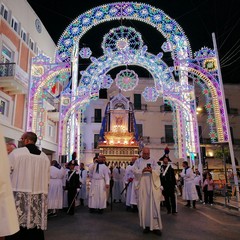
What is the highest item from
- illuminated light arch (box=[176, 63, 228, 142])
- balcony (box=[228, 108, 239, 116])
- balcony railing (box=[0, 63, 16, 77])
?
balcony (box=[228, 108, 239, 116])

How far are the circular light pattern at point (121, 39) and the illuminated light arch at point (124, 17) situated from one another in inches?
37.6

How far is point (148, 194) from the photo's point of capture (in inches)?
241

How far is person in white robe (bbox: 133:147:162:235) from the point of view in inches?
230

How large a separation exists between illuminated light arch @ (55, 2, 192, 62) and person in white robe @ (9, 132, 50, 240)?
9.25 meters

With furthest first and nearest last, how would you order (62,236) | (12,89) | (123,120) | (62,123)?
1. (123,120)
2. (12,89)
3. (62,123)
4. (62,236)

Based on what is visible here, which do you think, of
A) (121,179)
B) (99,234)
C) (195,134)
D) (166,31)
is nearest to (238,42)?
(166,31)

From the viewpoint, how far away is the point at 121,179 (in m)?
13.4

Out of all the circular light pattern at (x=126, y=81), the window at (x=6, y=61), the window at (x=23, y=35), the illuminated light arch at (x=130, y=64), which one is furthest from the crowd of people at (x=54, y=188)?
the window at (x=23, y=35)

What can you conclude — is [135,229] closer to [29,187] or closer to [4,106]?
[29,187]

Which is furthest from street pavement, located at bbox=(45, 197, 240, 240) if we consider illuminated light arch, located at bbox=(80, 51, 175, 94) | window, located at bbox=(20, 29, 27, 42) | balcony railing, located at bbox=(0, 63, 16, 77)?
window, located at bbox=(20, 29, 27, 42)

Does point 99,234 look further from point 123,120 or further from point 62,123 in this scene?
point 123,120

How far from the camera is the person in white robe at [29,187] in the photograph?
4188 mm

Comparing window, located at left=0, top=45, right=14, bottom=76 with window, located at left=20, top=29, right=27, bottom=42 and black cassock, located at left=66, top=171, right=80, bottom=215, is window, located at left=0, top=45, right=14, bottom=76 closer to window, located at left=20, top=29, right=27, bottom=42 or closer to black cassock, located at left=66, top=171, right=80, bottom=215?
window, located at left=20, top=29, right=27, bottom=42

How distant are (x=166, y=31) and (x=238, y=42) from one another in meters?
4.84
